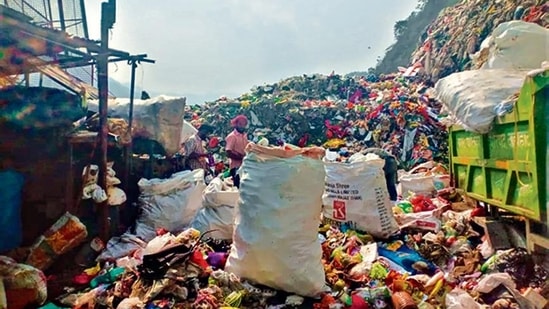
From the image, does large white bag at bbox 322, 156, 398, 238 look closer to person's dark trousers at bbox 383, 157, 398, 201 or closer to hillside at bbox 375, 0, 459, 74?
person's dark trousers at bbox 383, 157, 398, 201

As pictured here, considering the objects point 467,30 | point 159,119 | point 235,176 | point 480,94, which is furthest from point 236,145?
point 467,30

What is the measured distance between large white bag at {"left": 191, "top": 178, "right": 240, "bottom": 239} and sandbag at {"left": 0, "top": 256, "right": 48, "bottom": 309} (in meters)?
1.43

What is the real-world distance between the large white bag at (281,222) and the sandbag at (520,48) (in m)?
2.22

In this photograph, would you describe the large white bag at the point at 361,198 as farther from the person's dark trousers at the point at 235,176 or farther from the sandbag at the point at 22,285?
the sandbag at the point at 22,285

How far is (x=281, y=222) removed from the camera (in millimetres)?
2936

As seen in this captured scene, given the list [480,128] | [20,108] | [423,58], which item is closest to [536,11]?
[423,58]

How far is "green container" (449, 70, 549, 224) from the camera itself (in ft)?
8.78

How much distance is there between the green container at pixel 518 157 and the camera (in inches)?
105

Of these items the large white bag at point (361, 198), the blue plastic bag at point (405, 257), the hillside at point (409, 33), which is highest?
the hillside at point (409, 33)

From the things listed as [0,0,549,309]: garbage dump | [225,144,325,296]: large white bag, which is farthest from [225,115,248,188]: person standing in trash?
[225,144,325,296]: large white bag

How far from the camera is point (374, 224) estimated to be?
13.3 feet

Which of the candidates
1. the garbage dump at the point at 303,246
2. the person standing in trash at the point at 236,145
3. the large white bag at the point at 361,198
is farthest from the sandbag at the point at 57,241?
the large white bag at the point at 361,198

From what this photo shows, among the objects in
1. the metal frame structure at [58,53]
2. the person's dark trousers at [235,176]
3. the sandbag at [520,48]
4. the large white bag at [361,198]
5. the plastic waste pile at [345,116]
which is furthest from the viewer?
the plastic waste pile at [345,116]

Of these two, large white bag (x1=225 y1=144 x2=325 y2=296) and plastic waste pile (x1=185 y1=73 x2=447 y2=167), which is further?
plastic waste pile (x1=185 y1=73 x2=447 y2=167)
